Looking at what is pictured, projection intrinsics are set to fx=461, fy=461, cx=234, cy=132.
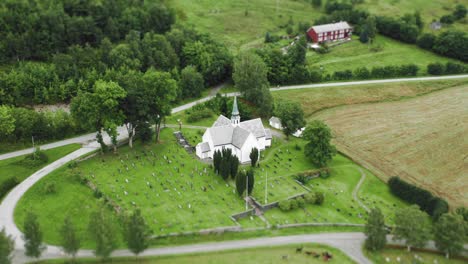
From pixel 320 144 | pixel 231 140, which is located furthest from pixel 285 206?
pixel 231 140

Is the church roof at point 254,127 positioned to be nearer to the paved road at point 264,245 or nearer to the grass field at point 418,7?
the paved road at point 264,245

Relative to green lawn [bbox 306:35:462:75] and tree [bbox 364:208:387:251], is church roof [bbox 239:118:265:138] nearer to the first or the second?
tree [bbox 364:208:387:251]

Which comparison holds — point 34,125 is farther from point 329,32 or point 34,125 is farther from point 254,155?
point 329,32

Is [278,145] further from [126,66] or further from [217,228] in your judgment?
[126,66]

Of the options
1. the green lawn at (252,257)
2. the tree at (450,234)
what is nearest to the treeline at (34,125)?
the green lawn at (252,257)

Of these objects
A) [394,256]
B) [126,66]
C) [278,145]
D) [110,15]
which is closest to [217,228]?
[394,256]

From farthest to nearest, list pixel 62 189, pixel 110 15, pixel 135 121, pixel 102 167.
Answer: pixel 110 15 < pixel 135 121 < pixel 102 167 < pixel 62 189
